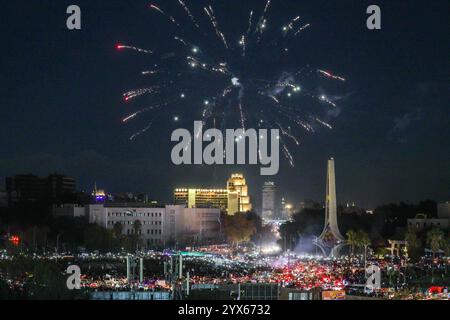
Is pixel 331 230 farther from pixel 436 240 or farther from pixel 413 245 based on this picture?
pixel 436 240

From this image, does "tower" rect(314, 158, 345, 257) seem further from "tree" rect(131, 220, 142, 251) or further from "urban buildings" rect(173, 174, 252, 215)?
"urban buildings" rect(173, 174, 252, 215)

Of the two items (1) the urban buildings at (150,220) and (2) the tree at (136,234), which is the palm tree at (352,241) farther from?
(1) the urban buildings at (150,220)

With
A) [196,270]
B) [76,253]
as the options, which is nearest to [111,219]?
[76,253]

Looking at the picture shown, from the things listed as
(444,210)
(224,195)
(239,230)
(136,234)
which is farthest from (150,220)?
(224,195)

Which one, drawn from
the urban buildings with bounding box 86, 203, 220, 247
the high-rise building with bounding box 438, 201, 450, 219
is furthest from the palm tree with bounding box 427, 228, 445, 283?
the urban buildings with bounding box 86, 203, 220, 247
